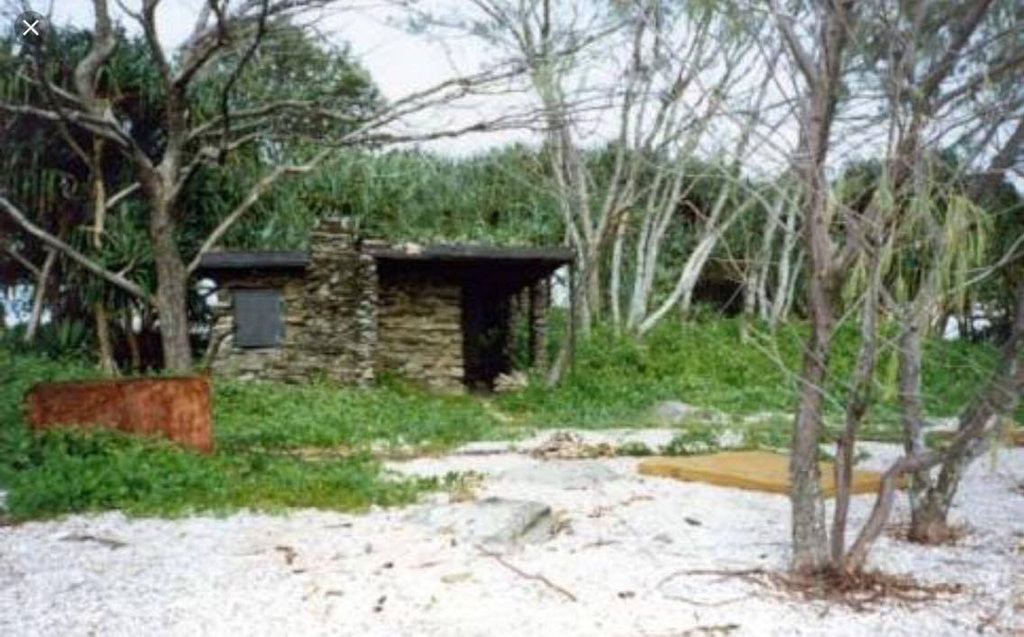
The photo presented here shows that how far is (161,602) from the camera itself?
12.2 feet

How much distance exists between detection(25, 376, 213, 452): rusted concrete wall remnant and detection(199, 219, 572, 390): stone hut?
5.82 metres

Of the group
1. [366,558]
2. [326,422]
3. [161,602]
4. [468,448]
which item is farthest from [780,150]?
[326,422]

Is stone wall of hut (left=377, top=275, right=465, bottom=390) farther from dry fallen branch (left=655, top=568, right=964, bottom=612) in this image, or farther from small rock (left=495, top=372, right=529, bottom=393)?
dry fallen branch (left=655, top=568, right=964, bottom=612)

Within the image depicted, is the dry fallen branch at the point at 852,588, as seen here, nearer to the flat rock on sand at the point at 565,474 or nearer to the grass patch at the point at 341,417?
the flat rock on sand at the point at 565,474

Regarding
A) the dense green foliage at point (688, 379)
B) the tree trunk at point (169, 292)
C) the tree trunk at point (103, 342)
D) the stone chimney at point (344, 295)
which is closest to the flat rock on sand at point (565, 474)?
the dense green foliage at point (688, 379)

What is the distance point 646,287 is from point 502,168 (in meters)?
3.08

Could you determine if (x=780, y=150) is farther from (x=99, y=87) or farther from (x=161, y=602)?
(x=99, y=87)

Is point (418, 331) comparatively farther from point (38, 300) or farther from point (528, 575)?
point (528, 575)

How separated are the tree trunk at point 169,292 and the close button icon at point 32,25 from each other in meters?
1.93

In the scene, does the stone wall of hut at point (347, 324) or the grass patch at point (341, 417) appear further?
the stone wall of hut at point (347, 324)

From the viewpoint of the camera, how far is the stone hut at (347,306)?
12914 mm

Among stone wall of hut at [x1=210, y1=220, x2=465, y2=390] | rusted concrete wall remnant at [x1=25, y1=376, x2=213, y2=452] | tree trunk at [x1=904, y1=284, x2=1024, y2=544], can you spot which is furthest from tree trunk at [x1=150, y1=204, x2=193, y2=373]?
tree trunk at [x1=904, y1=284, x2=1024, y2=544]

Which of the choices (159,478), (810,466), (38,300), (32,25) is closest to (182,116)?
(32,25)

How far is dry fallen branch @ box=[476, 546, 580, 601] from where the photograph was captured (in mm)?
3764
